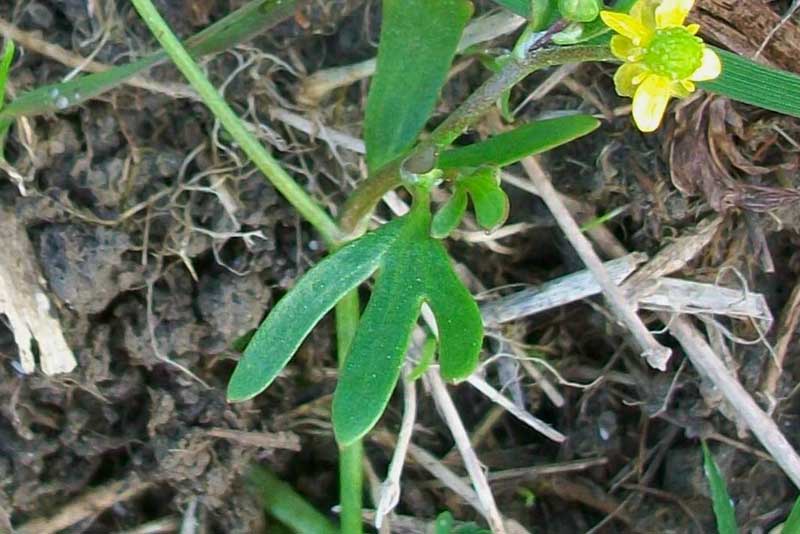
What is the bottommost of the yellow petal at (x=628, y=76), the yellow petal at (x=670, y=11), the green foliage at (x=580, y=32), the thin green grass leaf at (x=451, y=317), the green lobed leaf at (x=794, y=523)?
the green lobed leaf at (x=794, y=523)

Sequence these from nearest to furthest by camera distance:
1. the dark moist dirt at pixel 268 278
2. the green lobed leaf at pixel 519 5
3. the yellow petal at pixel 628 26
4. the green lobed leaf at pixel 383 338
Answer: the yellow petal at pixel 628 26, the green lobed leaf at pixel 383 338, the green lobed leaf at pixel 519 5, the dark moist dirt at pixel 268 278

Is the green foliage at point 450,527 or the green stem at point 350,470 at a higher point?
the green stem at point 350,470

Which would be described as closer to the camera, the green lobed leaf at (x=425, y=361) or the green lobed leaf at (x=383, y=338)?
the green lobed leaf at (x=383, y=338)

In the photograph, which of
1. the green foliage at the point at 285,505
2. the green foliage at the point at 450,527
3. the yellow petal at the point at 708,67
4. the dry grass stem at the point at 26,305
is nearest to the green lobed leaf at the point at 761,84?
the yellow petal at the point at 708,67

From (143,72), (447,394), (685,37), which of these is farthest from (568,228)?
(143,72)

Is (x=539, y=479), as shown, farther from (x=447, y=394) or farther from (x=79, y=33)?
(x=79, y=33)

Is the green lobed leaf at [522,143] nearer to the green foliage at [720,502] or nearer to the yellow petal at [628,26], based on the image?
the yellow petal at [628,26]

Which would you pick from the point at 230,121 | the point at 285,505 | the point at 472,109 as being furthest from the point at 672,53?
the point at 285,505

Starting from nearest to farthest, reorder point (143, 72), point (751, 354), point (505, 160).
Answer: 1. point (505, 160)
2. point (143, 72)
3. point (751, 354)

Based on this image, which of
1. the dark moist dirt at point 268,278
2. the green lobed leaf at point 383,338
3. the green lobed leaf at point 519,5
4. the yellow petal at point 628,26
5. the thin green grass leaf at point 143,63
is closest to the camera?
the yellow petal at point 628,26
